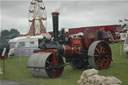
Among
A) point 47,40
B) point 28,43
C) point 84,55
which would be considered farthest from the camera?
point 28,43

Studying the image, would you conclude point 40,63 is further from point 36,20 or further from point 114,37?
point 36,20

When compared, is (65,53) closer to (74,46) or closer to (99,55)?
(74,46)

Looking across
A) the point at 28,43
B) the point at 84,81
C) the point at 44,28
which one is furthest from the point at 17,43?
the point at 84,81

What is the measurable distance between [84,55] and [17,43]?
53.8 feet

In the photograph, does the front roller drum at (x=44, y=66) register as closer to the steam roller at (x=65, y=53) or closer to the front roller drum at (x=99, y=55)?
the steam roller at (x=65, y=53)

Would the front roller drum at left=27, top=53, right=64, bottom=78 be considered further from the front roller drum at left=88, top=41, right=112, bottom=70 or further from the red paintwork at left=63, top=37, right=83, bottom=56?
the front roller drum at left=88, top=41, right=112, bottom=70

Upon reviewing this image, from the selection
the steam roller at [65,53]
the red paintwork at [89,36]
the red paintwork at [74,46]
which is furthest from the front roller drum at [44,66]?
the red paintwork at [89,36]

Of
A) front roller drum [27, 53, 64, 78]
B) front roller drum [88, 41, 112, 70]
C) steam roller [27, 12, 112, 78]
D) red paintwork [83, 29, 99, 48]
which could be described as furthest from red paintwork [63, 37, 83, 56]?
front roller drum [27, 53, 64, 78]

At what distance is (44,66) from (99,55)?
3.01 meters

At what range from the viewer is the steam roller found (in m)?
9.26

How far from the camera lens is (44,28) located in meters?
38.1

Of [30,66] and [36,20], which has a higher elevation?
[36,20]

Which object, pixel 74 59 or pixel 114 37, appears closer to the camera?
pixel 74 59

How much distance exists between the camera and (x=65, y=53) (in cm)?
1012
